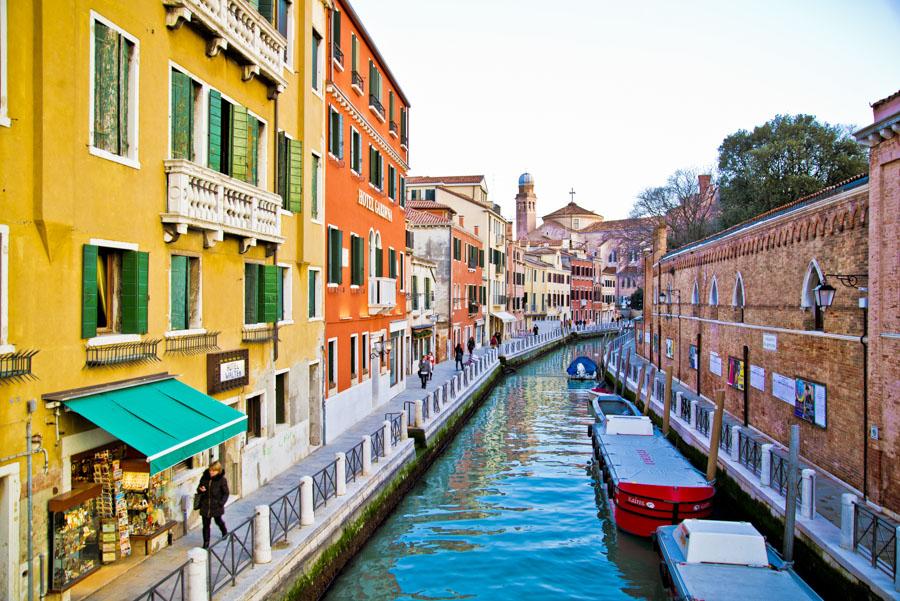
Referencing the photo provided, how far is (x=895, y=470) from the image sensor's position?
1082 cm

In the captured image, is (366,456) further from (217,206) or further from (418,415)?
(217,206)

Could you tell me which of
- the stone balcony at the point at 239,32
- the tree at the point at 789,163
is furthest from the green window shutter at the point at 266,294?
the tree at the point at 789,163

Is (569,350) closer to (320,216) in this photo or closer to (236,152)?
(320,216)

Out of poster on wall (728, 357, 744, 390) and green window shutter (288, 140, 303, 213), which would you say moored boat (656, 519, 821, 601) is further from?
poster on wall (728, 357, 744, 390)

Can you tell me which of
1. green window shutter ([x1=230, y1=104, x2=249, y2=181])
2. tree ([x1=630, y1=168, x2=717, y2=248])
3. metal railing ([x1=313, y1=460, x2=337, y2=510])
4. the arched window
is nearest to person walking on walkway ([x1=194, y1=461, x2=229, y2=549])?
metal railing ([x1=313, y1=460, x2=337, y2=510])

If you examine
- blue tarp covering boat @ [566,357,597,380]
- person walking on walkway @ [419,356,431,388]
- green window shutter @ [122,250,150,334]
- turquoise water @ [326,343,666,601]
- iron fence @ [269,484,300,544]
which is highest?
green window shutter @ [122,250,150,334]

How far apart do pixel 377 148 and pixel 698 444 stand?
39.2 feet

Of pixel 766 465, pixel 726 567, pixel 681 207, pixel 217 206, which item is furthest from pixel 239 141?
pixel 681 207

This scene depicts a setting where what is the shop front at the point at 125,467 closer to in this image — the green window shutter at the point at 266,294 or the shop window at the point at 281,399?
the green window shutter at the point at 266,294

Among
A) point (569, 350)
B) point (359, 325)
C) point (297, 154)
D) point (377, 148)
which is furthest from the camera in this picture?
point (569, 350)

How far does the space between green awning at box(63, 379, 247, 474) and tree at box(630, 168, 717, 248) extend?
41458 millimetres

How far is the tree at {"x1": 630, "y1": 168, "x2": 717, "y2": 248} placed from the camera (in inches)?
1886

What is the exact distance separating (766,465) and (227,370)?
927 cm

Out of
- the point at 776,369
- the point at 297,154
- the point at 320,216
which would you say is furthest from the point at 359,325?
the point at 776,369
